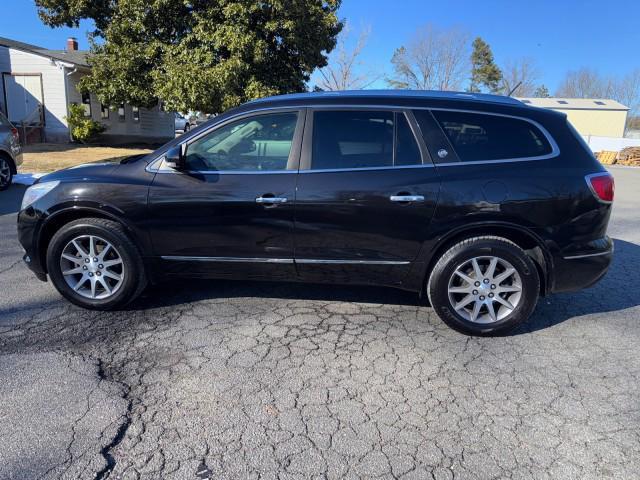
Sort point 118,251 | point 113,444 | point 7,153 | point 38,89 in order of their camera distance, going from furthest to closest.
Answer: point 38,89, point 7,153, point 118,251, point 113,444

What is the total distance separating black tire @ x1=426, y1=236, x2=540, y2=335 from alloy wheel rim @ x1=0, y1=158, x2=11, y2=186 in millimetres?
9377

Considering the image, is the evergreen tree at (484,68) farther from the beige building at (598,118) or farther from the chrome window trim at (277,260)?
the chrome window trim at (277,260)

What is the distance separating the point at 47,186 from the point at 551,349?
13.9 feet

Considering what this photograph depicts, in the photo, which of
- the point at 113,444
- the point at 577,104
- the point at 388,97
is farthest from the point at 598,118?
the point at 113,444

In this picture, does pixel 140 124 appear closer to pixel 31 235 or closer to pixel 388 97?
pixel 31 235

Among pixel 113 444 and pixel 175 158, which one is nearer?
pixel 113 444

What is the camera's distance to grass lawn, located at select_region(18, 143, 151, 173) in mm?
13102

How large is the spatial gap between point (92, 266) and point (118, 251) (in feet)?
0.95

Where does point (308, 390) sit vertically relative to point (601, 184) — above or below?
below

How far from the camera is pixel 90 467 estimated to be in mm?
2270

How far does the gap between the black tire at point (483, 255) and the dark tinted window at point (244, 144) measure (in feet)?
5.24

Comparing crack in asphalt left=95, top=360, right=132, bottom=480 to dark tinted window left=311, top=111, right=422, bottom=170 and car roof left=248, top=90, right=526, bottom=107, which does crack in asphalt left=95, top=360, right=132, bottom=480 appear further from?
car roof left=248, top=90, right=526, bottom=107

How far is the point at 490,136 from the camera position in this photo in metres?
3.66

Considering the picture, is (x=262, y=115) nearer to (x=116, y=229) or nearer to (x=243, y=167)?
(x=243, y=167)
